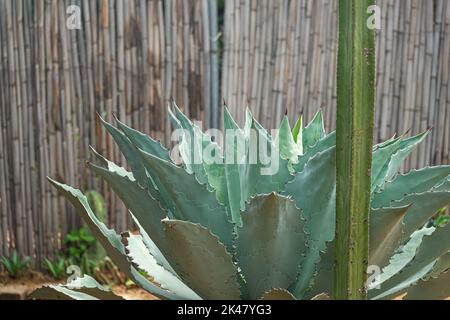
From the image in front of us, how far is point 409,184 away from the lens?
92cm

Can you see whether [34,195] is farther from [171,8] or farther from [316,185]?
[316,185]

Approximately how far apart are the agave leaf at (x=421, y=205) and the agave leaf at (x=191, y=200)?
0.22 meters

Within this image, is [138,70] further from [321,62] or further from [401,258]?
[401,258]

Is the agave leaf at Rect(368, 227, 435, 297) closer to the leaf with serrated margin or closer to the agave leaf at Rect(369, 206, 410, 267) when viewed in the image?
the agave leaf at Rect(369, 206, 410, 267)

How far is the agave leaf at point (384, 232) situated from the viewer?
685 millimetres

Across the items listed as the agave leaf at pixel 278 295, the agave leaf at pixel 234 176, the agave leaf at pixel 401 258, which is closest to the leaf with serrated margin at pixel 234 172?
the agave leaf at pixel 234 176

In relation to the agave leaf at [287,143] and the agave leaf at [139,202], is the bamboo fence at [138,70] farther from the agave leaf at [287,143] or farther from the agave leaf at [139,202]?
the agave leaf at [139,202]

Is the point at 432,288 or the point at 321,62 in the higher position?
the point at 321,62

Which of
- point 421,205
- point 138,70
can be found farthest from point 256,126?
point 138,70

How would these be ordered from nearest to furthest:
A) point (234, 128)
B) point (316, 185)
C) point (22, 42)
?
point (316, 185), point (234, 128), point (22, 42)

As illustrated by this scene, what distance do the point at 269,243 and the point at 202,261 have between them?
3.3 inches
